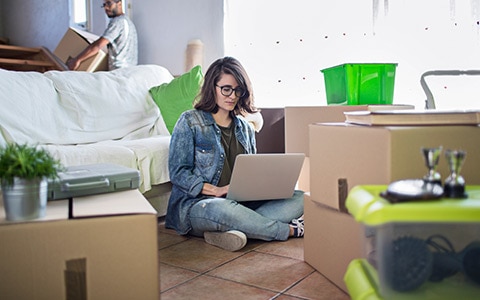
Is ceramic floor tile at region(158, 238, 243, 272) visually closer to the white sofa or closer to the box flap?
the white sofa

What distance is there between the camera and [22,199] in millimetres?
864

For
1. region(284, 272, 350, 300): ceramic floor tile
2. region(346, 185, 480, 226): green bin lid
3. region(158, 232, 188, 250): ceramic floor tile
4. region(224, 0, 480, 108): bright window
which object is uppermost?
region(224, 0, 480, 108): bright window

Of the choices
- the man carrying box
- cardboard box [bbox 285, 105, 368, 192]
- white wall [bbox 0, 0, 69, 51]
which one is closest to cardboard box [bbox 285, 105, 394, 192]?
cardboard box [bbox 285, 105, 368, 192]

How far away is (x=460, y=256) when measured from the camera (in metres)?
0.90

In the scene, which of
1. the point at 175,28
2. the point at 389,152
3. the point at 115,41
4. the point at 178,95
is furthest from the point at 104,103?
the point at 389,152

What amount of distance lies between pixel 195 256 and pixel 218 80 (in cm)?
72

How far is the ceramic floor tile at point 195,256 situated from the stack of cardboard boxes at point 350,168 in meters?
0.29

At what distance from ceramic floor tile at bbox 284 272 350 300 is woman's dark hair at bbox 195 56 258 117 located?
86cm

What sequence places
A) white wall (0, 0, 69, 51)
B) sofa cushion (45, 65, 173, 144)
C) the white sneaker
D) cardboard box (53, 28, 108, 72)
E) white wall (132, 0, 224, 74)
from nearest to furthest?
the white sneaker < sofa cushion (45, 65, 173, 144) < white wall (132, 0, 224, 74) < cardboard box (53, 28, 108, 72) < white wall (0, 0, 69, 51)

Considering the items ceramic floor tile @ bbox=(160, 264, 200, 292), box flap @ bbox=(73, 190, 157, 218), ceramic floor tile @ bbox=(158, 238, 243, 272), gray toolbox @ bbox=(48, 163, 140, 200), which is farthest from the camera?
ceramic floor tile @ bbox=(158, 238, 243, 272)

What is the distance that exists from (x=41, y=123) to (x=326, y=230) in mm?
1366

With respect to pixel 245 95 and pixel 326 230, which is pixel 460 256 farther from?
pixel 245 95

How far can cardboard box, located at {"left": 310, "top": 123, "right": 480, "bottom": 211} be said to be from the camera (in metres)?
1.05

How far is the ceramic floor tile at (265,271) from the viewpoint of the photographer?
1.39 meters
